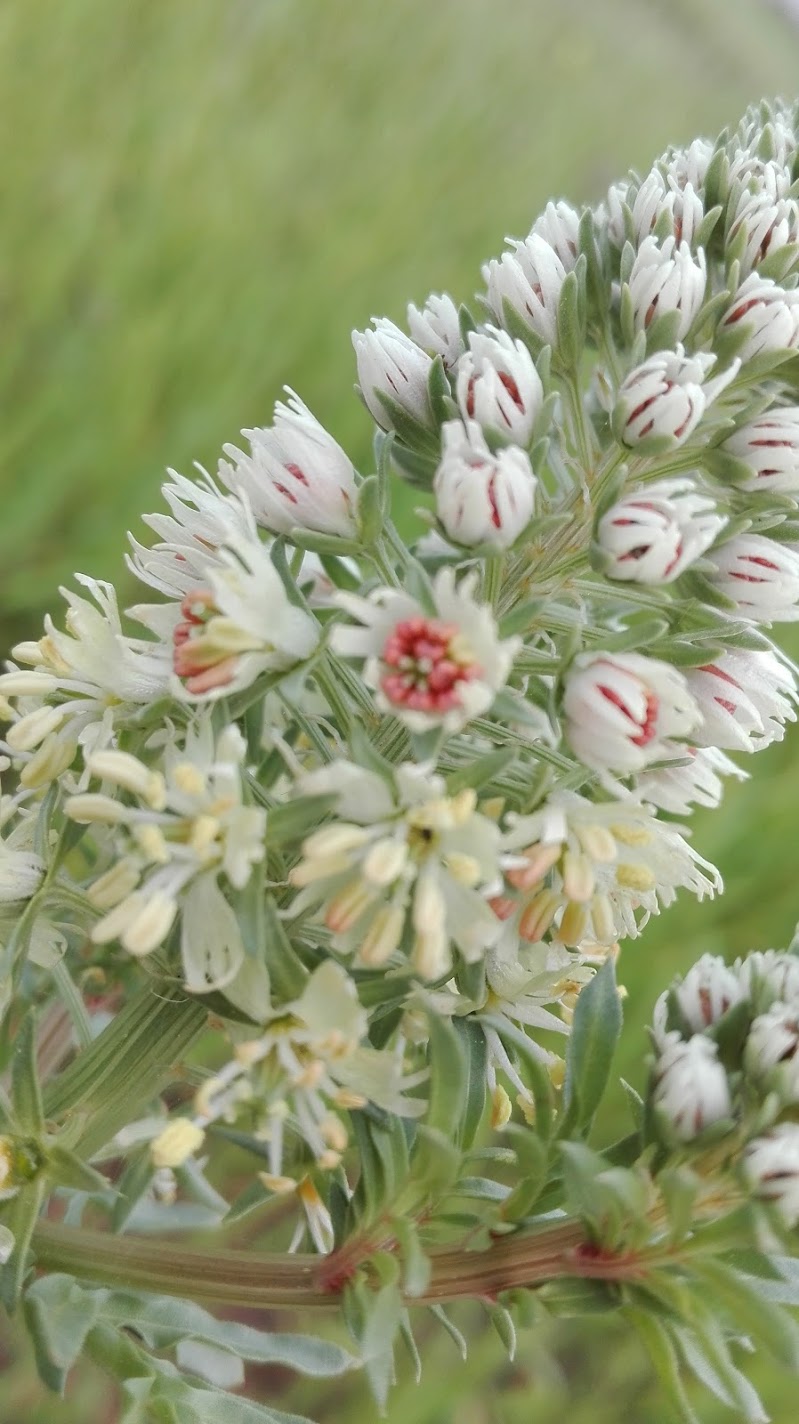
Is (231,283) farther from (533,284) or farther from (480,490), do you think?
(480,490)

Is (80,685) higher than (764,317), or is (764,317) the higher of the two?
(80,685)

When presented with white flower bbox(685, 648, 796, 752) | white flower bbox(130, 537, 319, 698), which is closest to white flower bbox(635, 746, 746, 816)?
white flower bbox(685, 648, 796, 752)

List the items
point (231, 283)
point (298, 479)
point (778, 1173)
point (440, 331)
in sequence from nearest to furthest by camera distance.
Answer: point (778, 1173)
point (298, 479)
point (440, 331)
point (231, 283)

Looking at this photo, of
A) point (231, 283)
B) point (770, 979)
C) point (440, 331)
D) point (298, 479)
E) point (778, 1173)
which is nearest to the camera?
point (778, 1173)

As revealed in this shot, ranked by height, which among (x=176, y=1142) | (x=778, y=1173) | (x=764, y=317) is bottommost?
(x=778, y=1173)

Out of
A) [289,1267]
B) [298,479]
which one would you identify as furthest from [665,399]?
[289,1267]

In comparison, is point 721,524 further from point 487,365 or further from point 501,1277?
point 501,1277

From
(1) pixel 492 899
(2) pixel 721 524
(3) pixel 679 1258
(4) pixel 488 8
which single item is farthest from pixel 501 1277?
(4) pixel 488 8

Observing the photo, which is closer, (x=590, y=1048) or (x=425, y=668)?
(x=425, y=668)
